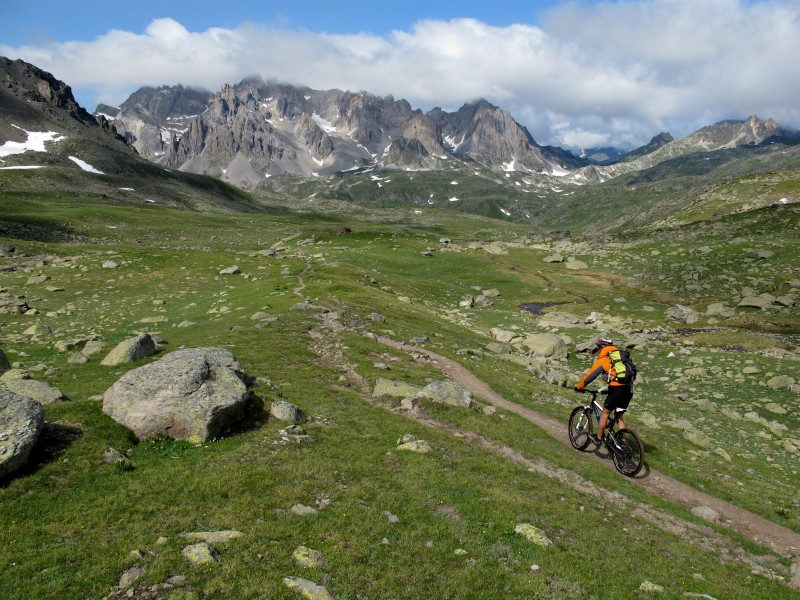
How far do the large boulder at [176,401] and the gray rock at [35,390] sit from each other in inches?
78.1

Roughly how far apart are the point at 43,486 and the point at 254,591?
8.00 m

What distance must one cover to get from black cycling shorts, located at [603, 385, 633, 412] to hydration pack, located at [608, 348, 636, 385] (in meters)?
0.27

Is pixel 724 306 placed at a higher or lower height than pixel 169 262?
higher

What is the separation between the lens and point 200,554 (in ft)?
37.5

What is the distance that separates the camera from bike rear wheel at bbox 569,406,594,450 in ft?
75.7

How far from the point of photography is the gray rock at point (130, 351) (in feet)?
91.6

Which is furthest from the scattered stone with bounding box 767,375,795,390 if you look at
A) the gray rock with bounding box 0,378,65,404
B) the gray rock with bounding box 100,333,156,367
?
the gray rock with bounding box 0,378,65,404

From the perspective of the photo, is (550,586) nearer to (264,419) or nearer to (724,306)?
(264,419)

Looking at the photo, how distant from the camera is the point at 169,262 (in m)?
68.8

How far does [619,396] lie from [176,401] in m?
18.6

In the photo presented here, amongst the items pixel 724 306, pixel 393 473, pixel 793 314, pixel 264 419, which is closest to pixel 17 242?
pixel 264 419

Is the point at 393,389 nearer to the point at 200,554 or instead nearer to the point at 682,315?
the point at 200,554

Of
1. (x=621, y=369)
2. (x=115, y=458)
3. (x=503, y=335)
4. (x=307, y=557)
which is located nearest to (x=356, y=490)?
(x=307, y=557)

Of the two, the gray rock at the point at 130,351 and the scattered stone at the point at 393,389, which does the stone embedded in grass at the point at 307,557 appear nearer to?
the scattered stone at the point at 393,389
